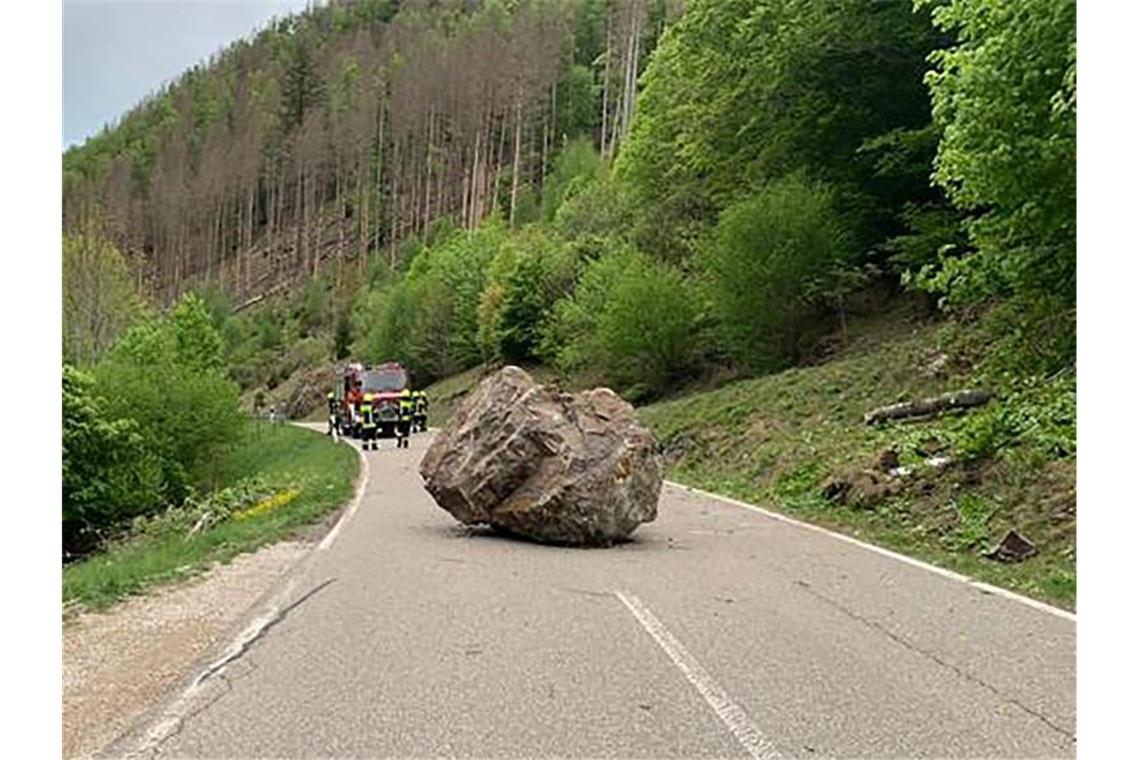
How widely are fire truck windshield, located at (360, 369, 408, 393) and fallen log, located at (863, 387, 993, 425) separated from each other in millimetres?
23853

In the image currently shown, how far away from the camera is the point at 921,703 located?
6.56m

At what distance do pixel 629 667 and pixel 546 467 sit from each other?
6.99m

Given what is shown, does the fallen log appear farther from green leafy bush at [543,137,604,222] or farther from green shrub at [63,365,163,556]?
green leafy bush at [543,137,604,222]

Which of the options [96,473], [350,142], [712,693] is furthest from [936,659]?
[350,142]

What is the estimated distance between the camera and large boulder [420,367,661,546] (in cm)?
1405

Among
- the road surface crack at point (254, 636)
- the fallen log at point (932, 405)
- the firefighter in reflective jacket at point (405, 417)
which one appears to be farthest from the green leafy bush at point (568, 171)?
the road surface crack at point (254, 636)

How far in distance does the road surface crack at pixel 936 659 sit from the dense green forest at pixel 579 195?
606cm

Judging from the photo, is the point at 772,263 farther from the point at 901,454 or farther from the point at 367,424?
the point at 901,454

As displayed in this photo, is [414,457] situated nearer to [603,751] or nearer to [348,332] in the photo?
[603,751]

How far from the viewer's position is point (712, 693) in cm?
675

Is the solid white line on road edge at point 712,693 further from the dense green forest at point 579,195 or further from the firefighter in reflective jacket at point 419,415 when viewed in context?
the firefighter in reflective jacket at point 419,415

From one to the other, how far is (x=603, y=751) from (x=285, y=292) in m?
114

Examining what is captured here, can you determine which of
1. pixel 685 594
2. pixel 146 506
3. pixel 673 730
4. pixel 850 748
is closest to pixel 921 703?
pixel 850 748

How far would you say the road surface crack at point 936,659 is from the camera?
618 cm
